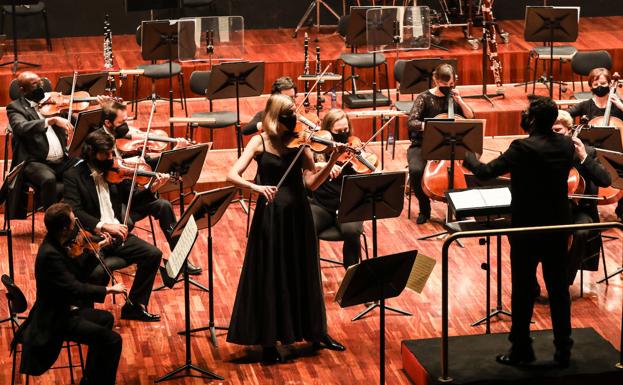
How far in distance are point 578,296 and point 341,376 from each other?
6.20 feet

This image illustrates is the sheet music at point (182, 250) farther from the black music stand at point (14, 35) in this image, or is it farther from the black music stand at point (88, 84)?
the black music stand at point (14, 35)

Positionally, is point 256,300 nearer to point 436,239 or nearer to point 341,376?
point 341,376

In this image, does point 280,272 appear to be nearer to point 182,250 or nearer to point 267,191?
point 267,191

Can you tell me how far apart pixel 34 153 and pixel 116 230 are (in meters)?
1.82

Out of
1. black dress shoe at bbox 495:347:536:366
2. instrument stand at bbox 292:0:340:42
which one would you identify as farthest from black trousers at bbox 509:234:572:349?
instrument stand at bbox 292:0:340:42

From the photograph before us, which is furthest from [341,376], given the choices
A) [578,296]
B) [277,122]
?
[578,296]

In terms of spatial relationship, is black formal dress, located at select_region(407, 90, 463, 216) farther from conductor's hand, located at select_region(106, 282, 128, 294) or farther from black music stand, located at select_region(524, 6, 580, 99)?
conductor's hand, located at select_region(106, 282, 128, 294)

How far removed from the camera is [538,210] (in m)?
5.44

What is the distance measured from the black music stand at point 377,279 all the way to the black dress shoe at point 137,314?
183 cm

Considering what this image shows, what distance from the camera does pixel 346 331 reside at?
666 centimetres

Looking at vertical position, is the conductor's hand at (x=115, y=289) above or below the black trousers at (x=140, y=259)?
above

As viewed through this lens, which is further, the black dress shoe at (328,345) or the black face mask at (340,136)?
the black face mask at (340,136)

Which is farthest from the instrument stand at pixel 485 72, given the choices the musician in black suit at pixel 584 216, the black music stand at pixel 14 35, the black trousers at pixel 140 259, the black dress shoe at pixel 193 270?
the black trousers at pixel 140 259

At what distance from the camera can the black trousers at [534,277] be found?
5469mm
